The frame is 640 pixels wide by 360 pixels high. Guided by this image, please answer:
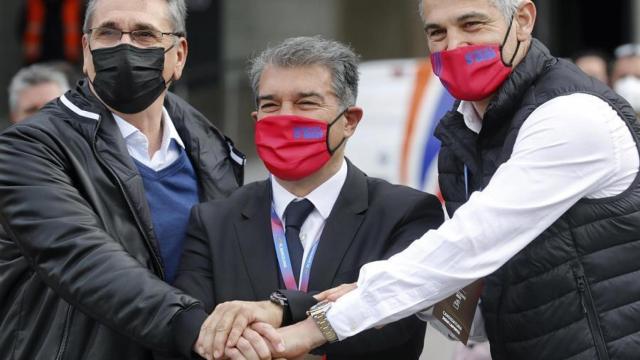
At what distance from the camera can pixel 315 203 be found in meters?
4.05

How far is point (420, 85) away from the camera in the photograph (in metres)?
9.15

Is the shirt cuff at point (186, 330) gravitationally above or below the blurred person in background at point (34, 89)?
above

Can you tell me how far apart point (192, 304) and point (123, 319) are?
0.71ft

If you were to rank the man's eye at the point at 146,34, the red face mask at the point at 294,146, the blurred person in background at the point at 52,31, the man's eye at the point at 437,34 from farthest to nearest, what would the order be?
the blurred person in background at the point at 52,31, the man's eye at the point at 146,34, the red face mask at the point at 294,146, the man's eye at the point at 437,34

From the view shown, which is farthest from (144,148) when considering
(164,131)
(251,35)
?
(251,35)

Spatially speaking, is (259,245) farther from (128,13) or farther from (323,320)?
(128,13)

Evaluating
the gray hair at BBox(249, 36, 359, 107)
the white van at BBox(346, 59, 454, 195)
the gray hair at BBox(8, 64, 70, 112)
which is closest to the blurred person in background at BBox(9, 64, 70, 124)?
the gray hair at BBox(8, 64, 70, 112)

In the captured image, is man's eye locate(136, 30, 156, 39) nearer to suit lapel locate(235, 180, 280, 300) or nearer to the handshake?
suit lapel locate(235, 180, 280, 300)

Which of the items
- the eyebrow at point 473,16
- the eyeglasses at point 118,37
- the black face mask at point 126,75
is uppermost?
the eyebrow at point 473,16

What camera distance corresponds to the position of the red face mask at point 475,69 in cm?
377

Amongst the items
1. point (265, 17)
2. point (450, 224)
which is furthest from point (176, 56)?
point (265, 17)

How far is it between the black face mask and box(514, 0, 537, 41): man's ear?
1255mm

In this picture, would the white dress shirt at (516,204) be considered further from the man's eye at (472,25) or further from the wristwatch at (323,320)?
the man's eye at (472,25)

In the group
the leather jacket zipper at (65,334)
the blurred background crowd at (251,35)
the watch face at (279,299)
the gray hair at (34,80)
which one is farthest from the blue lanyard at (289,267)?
the blurred background crowd at (251,35)
